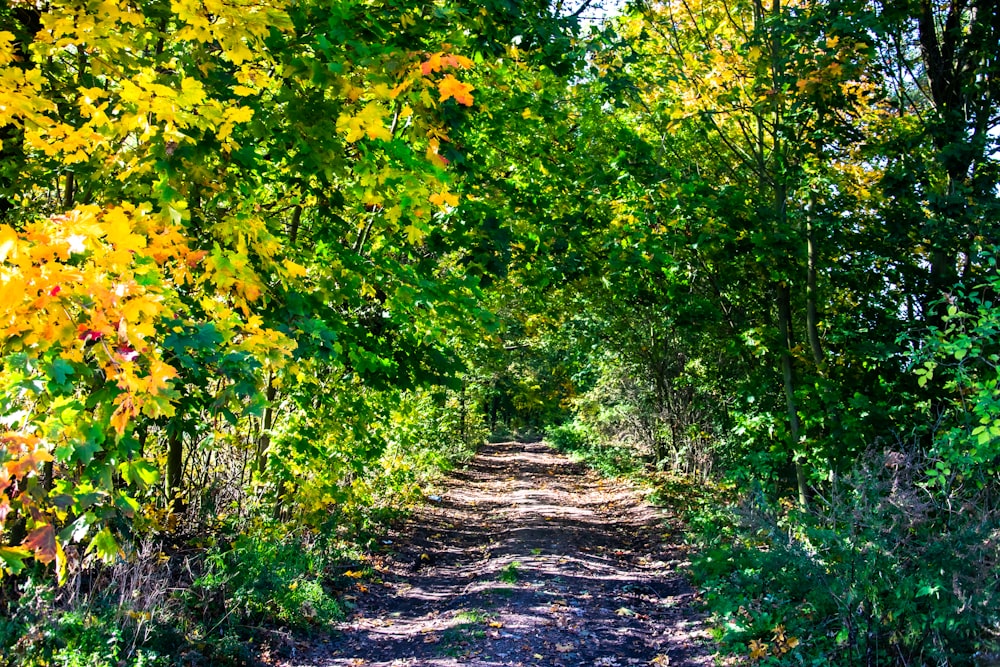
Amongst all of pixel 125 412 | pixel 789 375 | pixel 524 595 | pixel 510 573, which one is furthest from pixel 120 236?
pixel 789 375

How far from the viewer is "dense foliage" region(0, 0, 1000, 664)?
9.80 feet

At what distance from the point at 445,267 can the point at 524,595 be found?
370cm

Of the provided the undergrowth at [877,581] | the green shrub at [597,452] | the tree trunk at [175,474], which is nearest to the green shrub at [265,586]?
the tree trunk at [175,474]

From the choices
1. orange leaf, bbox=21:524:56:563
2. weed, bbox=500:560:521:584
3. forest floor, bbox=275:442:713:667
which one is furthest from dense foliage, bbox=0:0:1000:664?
weed, bbox=500:560:521:584

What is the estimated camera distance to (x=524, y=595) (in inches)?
324

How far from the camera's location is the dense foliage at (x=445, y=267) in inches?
118

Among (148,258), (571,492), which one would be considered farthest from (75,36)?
(571,492)

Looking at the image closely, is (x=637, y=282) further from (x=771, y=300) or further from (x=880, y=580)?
(x=880, y=580)

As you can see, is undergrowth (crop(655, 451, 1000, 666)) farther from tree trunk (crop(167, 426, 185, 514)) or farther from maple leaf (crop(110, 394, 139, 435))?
tree trunk (crop(167, 426, 185, 514))

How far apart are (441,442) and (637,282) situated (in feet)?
37.2

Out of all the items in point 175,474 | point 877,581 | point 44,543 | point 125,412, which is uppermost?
point 125,412

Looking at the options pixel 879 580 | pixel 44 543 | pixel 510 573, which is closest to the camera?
pixel 44 543

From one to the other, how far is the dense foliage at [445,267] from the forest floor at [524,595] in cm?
62

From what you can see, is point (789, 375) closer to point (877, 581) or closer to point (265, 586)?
point (877, 581)
